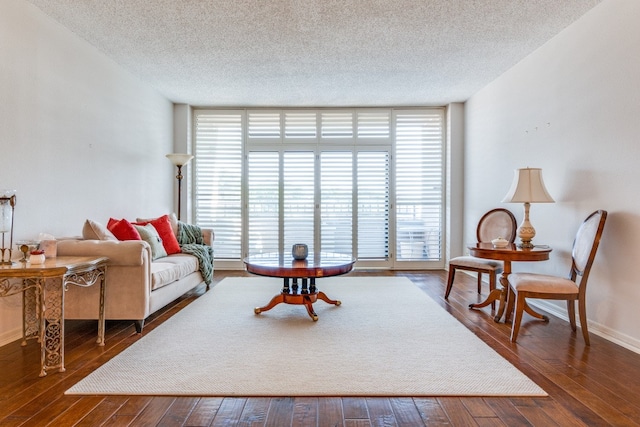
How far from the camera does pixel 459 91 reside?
16.2ft

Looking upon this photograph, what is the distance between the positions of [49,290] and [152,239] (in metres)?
1.12

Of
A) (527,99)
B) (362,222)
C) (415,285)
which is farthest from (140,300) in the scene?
(527,99)

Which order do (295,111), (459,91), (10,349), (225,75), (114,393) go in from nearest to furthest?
(114,393) < (10,349) < (225,75) < (459,91) < (295,111)

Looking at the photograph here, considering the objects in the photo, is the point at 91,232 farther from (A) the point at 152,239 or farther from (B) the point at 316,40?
(B) the point at 316,40

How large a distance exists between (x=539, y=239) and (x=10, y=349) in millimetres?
4571

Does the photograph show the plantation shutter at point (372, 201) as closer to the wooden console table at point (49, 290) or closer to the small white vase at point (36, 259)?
the wooden console table at point (49, 290)

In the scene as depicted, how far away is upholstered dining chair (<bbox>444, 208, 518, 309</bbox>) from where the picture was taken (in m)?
3.58

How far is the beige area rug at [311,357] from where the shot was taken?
194 centimetres

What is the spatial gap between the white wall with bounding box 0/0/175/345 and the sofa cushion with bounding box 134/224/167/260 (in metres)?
0.48

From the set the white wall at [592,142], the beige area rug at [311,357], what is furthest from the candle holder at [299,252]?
the white wall at [592,142]

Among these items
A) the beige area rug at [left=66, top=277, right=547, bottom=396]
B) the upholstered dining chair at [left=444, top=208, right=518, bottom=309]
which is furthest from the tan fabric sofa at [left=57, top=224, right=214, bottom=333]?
the upholstered dining chair at [left=444, top=208, right=518, bottom=309]

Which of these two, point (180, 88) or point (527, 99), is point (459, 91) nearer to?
point (527, 99)

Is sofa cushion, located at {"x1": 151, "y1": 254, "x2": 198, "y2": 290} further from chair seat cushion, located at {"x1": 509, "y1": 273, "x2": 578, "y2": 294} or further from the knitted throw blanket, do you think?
chair seat cushion, located at {"x1": 509, "y1": 273, "x2": 578, "y2": 294}

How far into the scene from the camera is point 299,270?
9.73 ft
